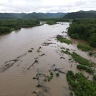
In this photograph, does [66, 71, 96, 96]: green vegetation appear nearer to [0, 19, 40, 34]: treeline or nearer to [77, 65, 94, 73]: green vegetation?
[77, 65, 94, 73]: green vegetation

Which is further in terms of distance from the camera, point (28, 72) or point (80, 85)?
point (28, 72)

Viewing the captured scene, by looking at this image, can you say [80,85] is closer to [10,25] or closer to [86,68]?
[86,68]

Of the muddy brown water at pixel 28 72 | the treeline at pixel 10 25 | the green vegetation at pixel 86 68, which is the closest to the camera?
the muddy brown water at pixel 28 72

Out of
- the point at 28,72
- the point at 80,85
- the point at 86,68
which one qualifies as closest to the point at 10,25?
the point at 28,72

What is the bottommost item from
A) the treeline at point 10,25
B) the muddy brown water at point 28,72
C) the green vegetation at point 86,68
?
the treeline at point 10,25

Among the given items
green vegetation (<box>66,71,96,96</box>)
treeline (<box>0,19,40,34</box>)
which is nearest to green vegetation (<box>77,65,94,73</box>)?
green vegetation (<box>66,71,96,96</box>)

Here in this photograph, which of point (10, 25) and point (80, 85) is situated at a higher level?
point (80, 85)

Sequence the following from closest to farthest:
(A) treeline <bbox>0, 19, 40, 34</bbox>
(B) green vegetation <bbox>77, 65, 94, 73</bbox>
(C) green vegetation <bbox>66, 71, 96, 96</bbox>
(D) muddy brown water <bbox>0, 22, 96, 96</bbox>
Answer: (C) green vegetation <bbox>66, 71, 96, 96</bbox>
(D) muddy brown water <bbox>0, 22, 96, 96</bbox>
(B) green vegetation <bbox>77, 65, 94, 73</bbox>
(A) treeline <bbox>0, 19, 40, 34</bbox>

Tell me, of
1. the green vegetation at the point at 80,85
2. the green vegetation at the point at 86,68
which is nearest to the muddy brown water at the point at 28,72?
the green vegetation at the point at 80,85

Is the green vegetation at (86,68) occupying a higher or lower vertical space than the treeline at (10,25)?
higher

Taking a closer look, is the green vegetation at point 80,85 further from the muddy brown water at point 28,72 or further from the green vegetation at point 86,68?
the green vegetation at point 86,68
